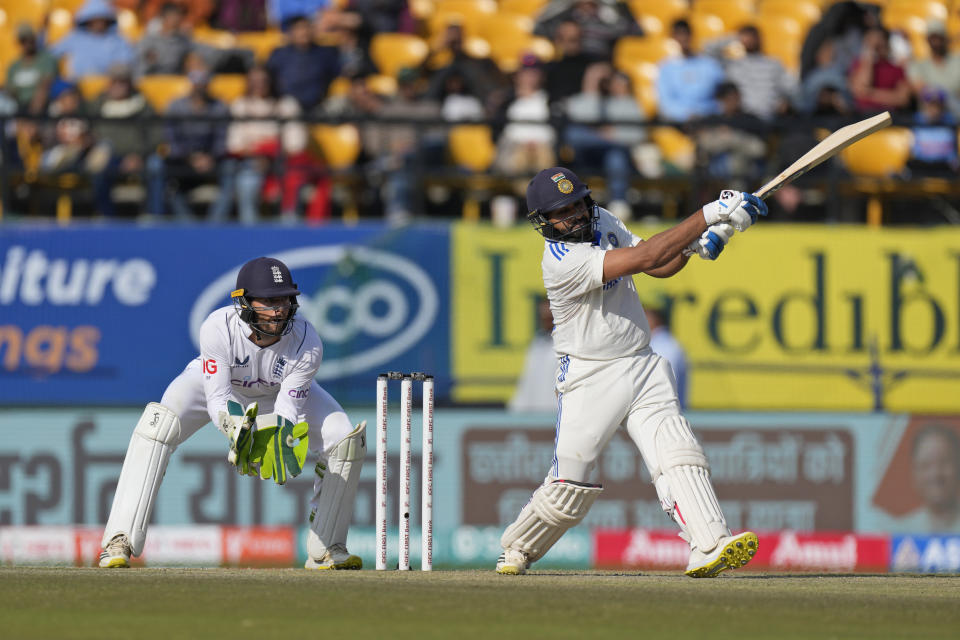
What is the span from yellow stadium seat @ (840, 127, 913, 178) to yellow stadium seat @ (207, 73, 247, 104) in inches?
212

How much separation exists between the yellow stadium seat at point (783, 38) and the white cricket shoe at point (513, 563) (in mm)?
9098

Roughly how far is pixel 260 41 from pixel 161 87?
1319 mm

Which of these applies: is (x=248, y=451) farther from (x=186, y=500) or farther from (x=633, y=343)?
(x=186, y=500)

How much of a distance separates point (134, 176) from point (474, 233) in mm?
2769

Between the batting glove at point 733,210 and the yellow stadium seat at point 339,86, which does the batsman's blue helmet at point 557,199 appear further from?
the yellow stadium seat at point 339,86

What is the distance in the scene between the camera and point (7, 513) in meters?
11.9

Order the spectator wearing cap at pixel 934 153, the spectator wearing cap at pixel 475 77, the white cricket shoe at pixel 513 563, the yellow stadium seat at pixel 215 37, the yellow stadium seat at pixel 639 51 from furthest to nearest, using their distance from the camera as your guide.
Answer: the yellow stadium seat at pixel 639 51 < the yellow stadium seat at pixel 215 37 < the spectator wearing cap at pixel 475 77 < the spectator wearing cap at pixel 934 153 < the white cricket shoe at pixel 513 563

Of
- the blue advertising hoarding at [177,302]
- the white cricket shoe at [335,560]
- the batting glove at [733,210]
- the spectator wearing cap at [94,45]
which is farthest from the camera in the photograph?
the spectator wearing cap at [94,45]

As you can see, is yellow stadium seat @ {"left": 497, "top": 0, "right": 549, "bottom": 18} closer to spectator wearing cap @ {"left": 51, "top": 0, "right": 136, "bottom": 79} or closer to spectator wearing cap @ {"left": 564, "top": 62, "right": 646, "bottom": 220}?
spectator wearing cap @ {"left": 564, "top": 62, "right": 646, "bottom": 220}

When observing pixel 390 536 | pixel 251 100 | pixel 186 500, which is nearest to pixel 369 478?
pixel 390 536

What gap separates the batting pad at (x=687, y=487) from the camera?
7.62 metres

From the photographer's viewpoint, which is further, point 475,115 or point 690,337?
point 475,115

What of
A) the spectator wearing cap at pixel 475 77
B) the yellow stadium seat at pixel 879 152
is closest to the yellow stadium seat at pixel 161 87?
the spectator wearing cap at pixel 475 77

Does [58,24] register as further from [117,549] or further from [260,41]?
[117,549]
